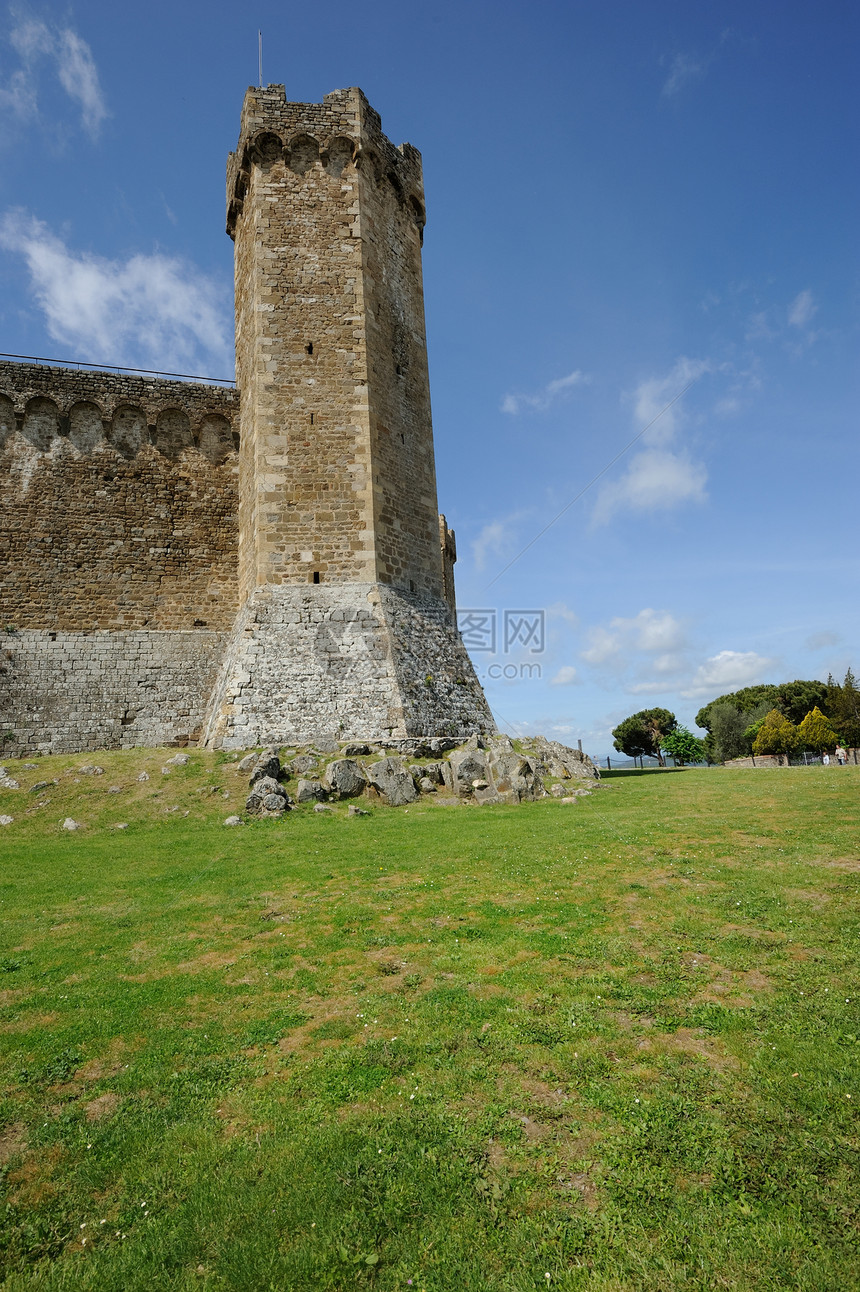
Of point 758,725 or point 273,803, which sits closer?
point 273,803

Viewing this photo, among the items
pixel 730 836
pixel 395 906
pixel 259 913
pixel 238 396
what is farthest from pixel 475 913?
pixel 238 396

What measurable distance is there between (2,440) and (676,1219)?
2234cm

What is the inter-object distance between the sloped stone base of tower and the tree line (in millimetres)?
32556

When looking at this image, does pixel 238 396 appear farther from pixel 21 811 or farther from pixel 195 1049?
pixel 195 1049

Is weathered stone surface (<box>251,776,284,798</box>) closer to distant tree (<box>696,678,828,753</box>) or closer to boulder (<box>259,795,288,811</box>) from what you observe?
boulder (<box>259,795,288,811</box>)

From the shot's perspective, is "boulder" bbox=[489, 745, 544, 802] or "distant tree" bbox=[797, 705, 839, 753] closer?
"boulder" bbox=[489, 745, 544, 802]

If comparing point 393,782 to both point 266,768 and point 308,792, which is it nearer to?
point 308,792

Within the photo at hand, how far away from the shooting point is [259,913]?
23.2ft

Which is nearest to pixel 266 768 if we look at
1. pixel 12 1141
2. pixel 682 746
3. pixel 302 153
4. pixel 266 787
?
pixel 266 787

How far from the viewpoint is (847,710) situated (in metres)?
48.7

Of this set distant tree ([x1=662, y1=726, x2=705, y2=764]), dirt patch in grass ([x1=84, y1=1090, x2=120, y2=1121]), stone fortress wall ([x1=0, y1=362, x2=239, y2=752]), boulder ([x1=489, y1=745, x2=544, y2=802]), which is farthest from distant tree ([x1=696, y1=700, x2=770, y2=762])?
dirt patch in grass ([x1=84, y1=1090, x2=120, y2=1121])

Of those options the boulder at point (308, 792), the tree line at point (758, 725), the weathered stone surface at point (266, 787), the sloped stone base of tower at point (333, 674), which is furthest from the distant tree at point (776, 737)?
the weathered stone surface at point (266, 787)

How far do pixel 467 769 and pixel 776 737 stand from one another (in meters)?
40.8

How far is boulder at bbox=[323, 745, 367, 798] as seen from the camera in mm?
12617
